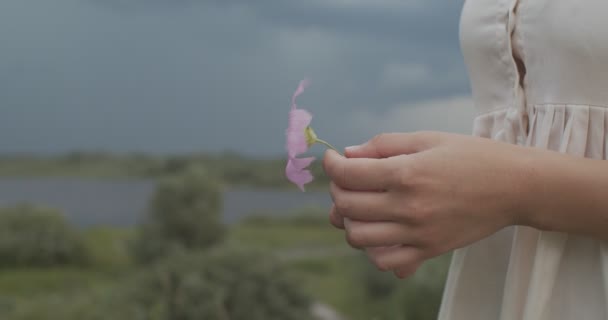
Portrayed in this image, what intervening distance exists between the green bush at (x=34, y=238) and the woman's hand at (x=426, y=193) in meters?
5.78

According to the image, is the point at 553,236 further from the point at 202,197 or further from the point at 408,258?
the point at 202,197

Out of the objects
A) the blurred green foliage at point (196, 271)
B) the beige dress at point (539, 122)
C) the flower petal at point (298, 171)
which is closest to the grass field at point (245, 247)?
the blurred green foliage at point (196, 271)

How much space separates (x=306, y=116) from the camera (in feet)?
2.01

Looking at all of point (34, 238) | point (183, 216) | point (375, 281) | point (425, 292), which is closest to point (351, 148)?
point (425, 292)

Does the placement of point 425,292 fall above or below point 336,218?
below

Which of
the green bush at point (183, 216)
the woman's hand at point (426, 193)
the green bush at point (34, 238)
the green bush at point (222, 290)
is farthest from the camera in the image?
the green bush at point (34, 238)

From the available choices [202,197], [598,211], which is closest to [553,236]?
[598,211]

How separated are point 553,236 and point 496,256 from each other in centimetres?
10

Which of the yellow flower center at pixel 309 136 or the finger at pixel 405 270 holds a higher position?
the yellow flower center at pixel 309 136

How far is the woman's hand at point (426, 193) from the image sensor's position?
0.55m

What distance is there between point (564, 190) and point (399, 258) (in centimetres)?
16

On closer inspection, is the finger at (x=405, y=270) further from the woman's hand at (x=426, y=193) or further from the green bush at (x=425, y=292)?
the green bush at (x=425, y=292)

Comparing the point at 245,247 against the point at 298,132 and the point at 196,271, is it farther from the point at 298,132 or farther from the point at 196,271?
the point at 298,132

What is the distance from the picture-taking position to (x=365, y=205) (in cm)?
57
